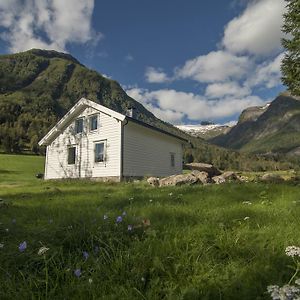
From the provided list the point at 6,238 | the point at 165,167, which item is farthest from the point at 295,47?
the point at 6,238

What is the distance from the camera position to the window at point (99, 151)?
98.0ft

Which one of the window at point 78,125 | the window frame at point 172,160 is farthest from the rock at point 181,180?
the window frame at point 172,160

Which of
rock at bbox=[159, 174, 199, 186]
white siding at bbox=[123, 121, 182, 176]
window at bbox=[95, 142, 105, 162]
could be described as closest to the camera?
rock at bbox=[159, 174, 199, 186]

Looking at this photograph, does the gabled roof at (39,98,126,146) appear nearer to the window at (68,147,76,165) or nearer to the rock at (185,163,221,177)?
the window at (68,147,76,165)

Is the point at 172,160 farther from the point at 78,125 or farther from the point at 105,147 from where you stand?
the point at 78,125

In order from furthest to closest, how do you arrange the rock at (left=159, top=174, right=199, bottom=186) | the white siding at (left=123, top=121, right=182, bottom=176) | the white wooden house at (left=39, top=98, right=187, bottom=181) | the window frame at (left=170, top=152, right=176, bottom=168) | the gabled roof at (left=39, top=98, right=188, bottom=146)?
the window frame at (left=170, top=152, right=176, bottom=168) → the white siding at (left=123, top=121, right=182, bottom=176) → the gabled roof at (left=39, top=98, right=188, bottom=146) → the white wooden house at (left=39, top=98, right=187, bottom=181) → the rock at (left=159, top=174, right=199, bottom=186)

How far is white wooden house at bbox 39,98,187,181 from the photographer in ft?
93.6

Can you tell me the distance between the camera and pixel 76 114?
3366 centimetres

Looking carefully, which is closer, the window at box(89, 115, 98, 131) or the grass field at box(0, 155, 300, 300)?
the grass field at box(0, 155, 300, 300)

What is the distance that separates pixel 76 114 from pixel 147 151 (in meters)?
8.65

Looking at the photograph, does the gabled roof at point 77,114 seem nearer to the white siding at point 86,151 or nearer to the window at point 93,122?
the white siding at point 86,151

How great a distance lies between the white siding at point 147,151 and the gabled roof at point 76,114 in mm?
1862

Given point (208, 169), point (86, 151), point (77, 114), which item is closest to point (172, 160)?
point (208, 169)

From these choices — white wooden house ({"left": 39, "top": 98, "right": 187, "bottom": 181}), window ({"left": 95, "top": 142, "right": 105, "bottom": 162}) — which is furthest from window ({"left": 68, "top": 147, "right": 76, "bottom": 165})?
window ({"left": 95, "top": 142, "right": 105, "bottom": 162})
